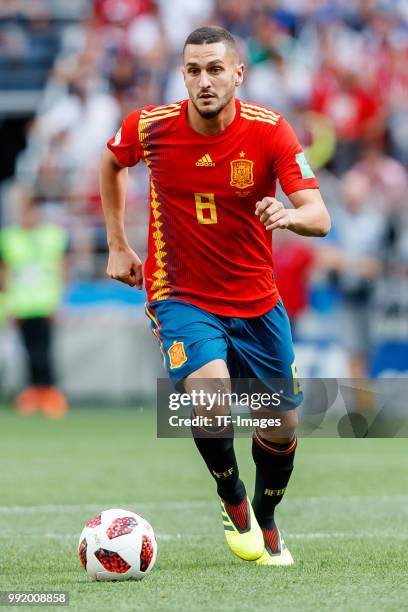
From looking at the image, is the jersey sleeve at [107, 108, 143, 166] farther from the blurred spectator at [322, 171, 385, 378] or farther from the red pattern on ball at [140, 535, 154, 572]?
the blurred spectator at [322, 171, 385, 378]

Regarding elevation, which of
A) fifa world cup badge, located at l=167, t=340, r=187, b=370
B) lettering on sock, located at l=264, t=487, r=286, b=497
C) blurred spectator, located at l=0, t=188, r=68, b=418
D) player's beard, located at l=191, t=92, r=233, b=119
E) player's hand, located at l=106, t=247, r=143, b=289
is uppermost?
player's beard, located at l=191, t=92, r=233, b=119

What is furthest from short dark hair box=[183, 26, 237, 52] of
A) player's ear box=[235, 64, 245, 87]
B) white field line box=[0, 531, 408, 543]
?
white field line box=[0, 531, 408, 543]

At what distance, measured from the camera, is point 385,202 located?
1395 centimetres

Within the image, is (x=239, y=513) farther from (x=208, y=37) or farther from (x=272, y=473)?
(x=208, y=37)

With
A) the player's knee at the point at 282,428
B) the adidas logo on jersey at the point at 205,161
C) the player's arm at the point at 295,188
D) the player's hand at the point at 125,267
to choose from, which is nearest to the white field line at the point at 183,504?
the player's knee at the point at 282,428

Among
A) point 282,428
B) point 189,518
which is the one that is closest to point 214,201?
point 282,428

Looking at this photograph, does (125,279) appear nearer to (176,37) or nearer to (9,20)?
(176,37)

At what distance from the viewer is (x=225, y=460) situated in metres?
5.71

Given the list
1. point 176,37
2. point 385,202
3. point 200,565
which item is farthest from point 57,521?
point 176,37

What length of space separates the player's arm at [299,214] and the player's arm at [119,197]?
89cm

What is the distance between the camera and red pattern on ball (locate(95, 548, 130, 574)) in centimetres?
521

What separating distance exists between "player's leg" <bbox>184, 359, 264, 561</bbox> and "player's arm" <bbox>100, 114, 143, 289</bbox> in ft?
2.35

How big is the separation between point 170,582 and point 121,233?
173cm

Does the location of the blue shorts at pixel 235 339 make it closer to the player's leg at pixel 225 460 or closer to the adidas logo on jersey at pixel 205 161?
A: the player's leg at pixel 225 460
